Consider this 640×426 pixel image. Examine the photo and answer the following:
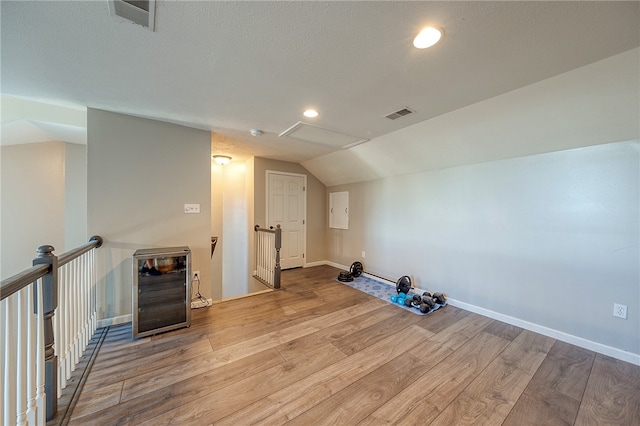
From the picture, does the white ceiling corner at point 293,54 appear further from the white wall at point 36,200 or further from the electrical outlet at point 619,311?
the electrical outlet at point 619,311

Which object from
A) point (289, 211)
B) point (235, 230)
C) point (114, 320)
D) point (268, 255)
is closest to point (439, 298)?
point (268, 255)

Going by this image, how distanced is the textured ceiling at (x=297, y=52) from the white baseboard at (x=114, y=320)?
2.32m

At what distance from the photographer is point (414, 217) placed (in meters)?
3.79

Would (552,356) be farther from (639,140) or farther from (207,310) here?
(207,310)

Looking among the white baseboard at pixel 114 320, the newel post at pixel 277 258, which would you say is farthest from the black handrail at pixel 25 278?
the newel post at pixel 277 258

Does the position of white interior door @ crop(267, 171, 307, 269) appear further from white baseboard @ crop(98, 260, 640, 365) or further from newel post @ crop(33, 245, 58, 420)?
newel post @ crop(33, 245, 58, 420)

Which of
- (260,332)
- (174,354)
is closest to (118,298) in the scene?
(174,354)

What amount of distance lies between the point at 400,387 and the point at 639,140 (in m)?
2.92

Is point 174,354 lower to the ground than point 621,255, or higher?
lower

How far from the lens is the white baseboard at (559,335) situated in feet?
6.62

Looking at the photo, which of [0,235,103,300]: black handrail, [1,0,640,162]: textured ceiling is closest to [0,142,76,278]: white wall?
[1,0,640,162]: textured ceiling

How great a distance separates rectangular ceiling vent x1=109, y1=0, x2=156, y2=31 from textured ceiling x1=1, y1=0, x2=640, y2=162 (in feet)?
0.15

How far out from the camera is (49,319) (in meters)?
1.36

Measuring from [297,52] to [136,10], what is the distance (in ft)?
2.98
